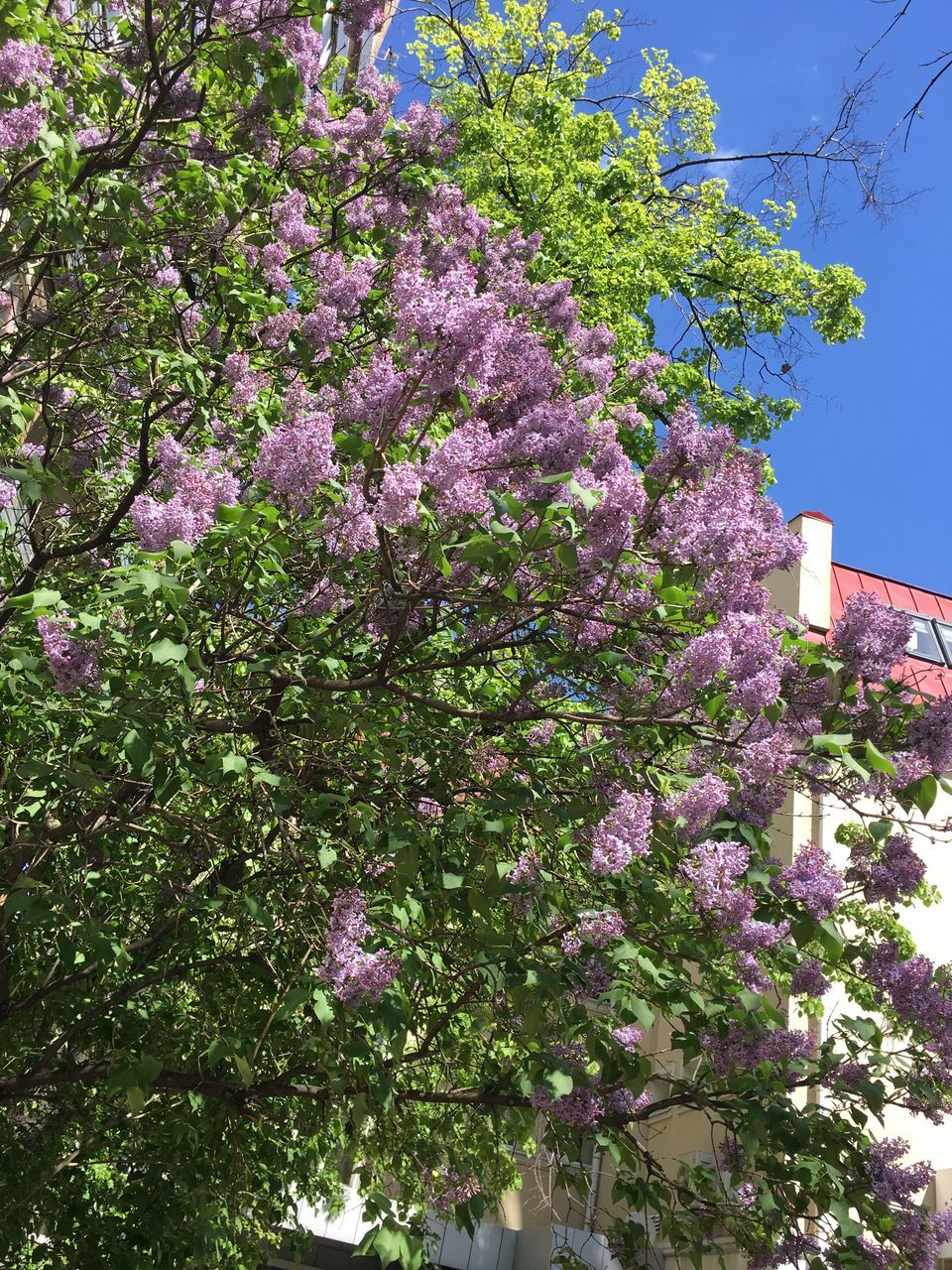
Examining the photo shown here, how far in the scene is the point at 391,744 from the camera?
14.1 ft

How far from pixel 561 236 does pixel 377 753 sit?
8247mm

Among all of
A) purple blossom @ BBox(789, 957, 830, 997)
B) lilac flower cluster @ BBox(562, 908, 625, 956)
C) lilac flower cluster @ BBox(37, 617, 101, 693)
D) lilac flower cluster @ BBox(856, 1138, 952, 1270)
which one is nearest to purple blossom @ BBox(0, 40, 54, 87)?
lilac flower cluster @ BBox(37, 617, 101, 693)

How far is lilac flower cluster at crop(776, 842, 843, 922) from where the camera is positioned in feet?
12.8

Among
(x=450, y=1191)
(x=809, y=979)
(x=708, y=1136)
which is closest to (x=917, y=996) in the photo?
(x=809, y=979)

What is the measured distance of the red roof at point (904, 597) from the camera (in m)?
16.2

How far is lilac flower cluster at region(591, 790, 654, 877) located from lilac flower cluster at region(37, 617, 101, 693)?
5.01ft

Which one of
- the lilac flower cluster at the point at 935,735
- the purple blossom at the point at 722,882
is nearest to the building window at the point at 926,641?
the lilac flower cluster at the point at 935,735

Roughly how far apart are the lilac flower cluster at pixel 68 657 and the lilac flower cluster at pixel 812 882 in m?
2.43

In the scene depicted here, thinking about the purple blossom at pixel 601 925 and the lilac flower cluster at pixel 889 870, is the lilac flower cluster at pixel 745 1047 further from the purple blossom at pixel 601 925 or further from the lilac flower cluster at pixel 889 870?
the purple blossom at pixel 601 925

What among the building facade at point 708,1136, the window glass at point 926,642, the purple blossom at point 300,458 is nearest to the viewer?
the purple blossom at point 300,458

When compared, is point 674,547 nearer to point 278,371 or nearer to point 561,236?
point 278,371

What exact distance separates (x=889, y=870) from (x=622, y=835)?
52.7 inches

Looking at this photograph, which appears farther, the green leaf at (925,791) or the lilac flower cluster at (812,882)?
the lilac flower cluster at (812,882)

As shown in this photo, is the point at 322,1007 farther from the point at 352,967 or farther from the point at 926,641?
the point at 926,641
